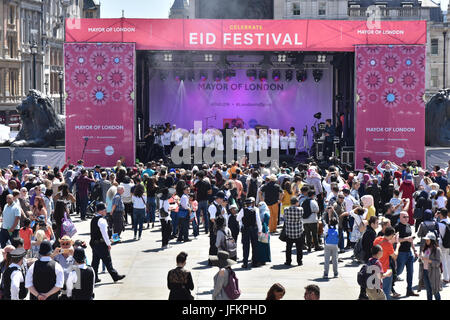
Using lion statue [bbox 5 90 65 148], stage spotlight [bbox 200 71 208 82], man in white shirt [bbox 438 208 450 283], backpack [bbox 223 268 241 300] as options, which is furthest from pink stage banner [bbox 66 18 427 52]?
backpack [bbox 223 268 241 300]

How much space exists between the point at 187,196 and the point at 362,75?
43.1 feet

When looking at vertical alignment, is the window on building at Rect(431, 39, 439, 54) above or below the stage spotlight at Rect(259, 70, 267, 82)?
above

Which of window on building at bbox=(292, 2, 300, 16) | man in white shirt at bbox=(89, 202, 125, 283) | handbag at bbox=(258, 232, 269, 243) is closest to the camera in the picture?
man in white shirt at bbox=(89, 202, 125, 283)

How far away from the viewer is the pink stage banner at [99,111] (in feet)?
102

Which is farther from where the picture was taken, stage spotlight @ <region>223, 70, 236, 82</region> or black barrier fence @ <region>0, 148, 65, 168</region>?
stage spotlight @ <region>223, 70, 236, 82</region>

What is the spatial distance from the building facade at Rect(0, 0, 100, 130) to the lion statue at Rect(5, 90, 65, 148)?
2840cm

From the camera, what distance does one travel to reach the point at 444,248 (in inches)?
560

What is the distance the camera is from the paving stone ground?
14.6 m

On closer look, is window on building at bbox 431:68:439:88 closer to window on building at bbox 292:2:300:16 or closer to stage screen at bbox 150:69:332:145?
window on building at bbox 292:2:300:16

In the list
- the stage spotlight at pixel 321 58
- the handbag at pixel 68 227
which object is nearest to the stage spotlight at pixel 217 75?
the stage spotlight at pixel 321 58

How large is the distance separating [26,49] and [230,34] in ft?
187
